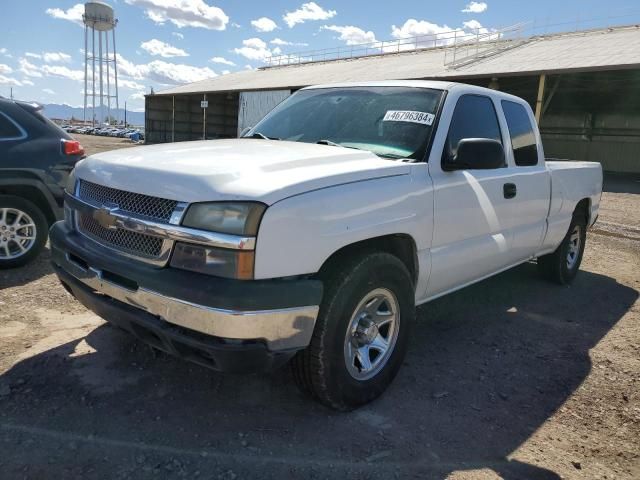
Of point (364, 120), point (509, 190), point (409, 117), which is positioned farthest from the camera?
point (509, 190)

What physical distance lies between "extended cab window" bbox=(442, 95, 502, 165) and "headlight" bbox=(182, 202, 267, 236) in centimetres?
158

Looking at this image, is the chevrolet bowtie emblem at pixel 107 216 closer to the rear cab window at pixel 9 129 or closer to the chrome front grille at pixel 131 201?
the chrome front grille at pixel 131 201

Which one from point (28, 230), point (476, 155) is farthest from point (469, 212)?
point (28, 230)

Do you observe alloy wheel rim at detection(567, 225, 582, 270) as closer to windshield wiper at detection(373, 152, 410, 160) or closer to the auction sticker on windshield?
the auction sticker on windshield

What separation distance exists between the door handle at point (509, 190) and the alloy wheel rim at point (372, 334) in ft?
4.97

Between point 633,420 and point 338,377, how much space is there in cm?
187

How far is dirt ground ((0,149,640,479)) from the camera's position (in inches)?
99.0

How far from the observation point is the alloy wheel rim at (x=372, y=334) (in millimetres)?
2906

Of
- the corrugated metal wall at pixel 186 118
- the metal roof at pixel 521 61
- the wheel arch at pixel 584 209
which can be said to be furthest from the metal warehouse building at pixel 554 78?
the wheel arch at pixel 584 209

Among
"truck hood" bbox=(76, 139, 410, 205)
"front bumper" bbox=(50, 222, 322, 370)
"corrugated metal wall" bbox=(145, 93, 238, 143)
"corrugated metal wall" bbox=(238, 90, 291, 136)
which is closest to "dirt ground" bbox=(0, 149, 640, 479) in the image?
"front bumper" bbox=(50, 222, 322, 370)

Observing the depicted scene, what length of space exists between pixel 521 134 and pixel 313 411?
307cm

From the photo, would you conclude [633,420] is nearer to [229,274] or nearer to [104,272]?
[229,274]

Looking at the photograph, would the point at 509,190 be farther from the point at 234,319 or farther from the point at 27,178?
the point at 27,178

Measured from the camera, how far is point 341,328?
2.70 meters
